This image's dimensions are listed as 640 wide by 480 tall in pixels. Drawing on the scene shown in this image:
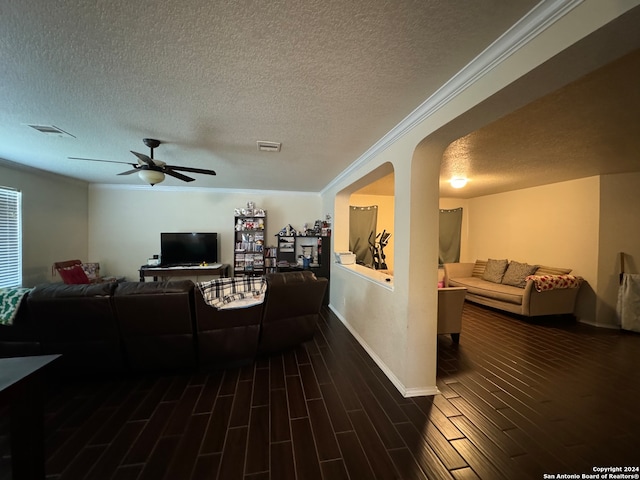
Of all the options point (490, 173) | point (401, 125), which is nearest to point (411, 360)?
point (401, 125)

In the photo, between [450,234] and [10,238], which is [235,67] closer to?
[10,238]

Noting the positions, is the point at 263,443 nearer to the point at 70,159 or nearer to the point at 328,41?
the point at 328,41

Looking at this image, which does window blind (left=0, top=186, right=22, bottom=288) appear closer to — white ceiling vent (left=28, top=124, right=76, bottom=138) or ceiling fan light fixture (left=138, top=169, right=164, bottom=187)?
white ceiling vent (left=28, top=124, right=76, bottom=138)

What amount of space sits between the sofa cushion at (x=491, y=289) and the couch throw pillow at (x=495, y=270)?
0.31ft

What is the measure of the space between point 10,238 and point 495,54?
5.82 m

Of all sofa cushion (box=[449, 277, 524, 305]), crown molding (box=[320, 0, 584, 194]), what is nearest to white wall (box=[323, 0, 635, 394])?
crown molding (box=[320, 0, 584, 194])

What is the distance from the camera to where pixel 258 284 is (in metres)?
2.26

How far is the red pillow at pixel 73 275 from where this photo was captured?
368 centimetres

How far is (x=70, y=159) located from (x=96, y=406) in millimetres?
3167

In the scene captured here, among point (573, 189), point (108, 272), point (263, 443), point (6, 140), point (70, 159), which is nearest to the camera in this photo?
point (263, 443)

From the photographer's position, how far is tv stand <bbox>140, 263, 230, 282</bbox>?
14.9 ft

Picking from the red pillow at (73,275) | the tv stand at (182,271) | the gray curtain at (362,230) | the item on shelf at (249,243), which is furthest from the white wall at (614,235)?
the red pillow at (73,275)

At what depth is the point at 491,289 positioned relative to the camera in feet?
13.9

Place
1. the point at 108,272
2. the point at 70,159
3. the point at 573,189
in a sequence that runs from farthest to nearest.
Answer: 1. the point at 108,272
2. the point at 573,189
3. the point at 70,159
